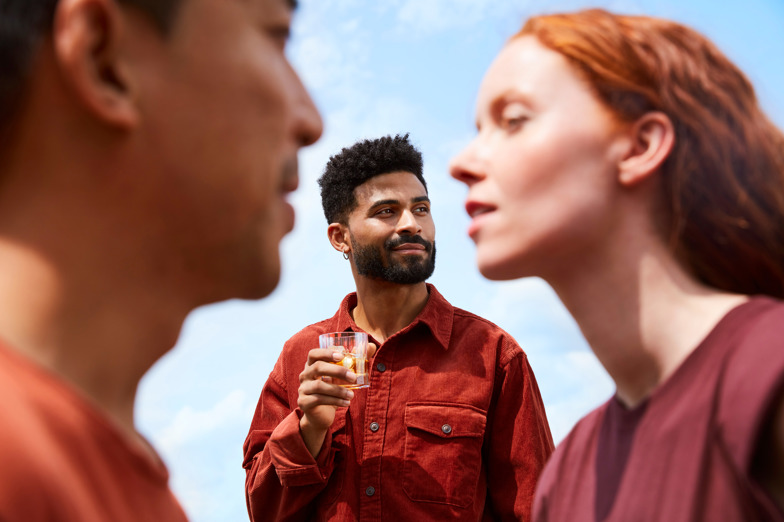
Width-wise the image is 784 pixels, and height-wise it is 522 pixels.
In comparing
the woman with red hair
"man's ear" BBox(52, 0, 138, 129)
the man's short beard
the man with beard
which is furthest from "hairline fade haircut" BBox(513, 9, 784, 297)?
the man's short beard

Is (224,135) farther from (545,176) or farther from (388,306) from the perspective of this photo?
(388,306)

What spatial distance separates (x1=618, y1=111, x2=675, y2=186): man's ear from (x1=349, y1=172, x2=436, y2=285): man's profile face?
6.89ft

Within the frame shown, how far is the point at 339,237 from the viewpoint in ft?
13.2

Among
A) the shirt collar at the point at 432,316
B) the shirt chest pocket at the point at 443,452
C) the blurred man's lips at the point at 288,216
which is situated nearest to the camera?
the blurred man's lips at the point at 288,216

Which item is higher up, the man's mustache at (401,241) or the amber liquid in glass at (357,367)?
the man's mustache at (401,241)

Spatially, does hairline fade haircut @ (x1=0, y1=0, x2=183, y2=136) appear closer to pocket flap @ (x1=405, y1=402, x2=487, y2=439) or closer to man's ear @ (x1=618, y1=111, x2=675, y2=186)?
man's ear @ (x1=618, y1=111, x2=675, y2=186)

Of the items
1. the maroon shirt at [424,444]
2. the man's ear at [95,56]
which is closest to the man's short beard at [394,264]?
the maroon shirt at [424,444]

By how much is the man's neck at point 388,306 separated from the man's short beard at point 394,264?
51 millimetres

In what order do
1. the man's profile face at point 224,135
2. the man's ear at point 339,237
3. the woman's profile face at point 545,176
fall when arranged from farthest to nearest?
1. the man's ear at point 339,237
2. the woman's profile face at point 545,176
3. the man's profile face at point 224,135

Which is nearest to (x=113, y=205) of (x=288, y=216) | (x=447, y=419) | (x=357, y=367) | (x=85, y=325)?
(x=85, y=325)

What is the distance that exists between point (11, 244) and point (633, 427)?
3.86ft

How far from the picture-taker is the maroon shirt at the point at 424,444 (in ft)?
9.32

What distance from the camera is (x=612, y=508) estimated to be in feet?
4.35

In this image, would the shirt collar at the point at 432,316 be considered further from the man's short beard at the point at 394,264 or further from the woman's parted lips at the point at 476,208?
the woman's parted lips at the point at 476,208
